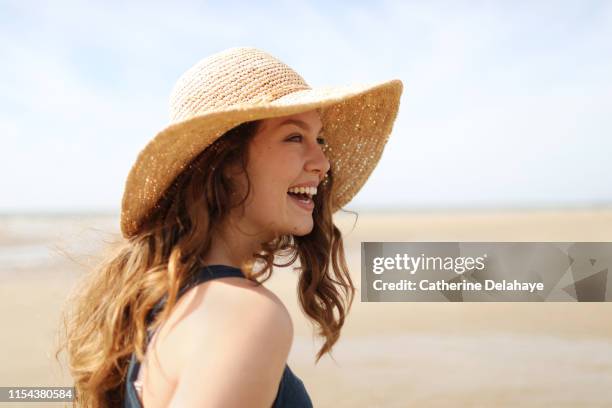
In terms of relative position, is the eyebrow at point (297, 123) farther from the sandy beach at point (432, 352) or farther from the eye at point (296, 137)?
the sandy beach at point (432, 352)

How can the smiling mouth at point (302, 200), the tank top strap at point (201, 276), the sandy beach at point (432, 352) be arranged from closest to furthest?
the tank top strap at point (201, 276), the smiling mouth at point (302, 200), the sandy beach at point (432, 352)

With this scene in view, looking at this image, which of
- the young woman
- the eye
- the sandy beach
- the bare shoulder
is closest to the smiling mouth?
the young woman

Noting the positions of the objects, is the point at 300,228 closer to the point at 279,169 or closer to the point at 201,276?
the point at 279,169

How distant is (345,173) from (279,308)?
1044 mm

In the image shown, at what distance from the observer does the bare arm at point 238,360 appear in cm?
103

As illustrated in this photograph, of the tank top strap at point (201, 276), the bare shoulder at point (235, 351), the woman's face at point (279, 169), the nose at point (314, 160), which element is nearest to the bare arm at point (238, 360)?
the bare shoulder at point (235, 351)

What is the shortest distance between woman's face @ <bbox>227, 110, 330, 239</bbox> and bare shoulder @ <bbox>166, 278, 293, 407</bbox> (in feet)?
1.21

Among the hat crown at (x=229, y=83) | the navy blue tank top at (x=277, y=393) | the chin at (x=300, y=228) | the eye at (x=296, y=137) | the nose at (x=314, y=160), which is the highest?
the hat crown at (x=229, y=83)

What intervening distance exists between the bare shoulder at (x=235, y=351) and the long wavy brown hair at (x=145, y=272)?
137mm

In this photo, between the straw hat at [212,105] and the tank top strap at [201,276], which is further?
the straw hat at [212,105]

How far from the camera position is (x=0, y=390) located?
15.2 feet

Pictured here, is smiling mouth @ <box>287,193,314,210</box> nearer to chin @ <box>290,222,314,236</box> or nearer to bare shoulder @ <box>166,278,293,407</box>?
chin @ <box>290,222,314,236</box>

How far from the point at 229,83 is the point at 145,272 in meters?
0.50

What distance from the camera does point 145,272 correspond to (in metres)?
1.37
